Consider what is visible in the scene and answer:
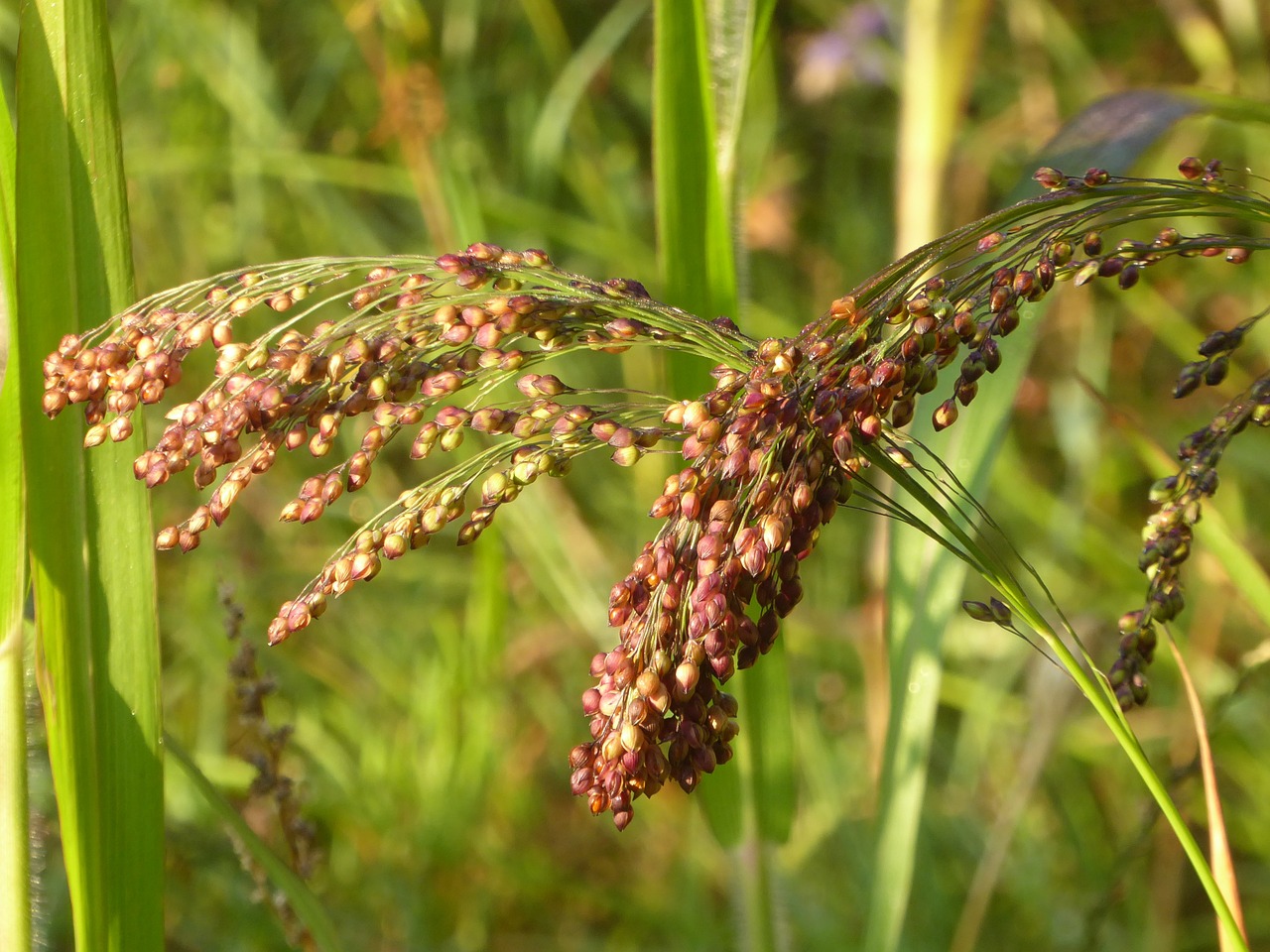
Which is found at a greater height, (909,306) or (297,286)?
(297,286)

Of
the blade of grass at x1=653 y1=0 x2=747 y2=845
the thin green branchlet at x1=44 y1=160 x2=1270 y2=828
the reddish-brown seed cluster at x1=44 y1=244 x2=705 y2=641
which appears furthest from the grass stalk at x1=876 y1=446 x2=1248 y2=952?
the blade of grass at x1=653 y1=0 x2=747 y2=845

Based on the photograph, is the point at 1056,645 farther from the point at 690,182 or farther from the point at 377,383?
the point at 690,182

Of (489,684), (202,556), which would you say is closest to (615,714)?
(489,684)

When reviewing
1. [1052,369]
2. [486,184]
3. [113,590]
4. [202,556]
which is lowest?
[113,590]

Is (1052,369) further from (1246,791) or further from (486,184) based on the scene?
(486,184)

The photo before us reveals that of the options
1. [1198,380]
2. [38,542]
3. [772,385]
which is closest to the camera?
[772,385]

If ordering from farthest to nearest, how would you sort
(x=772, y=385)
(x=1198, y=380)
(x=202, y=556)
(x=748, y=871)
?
(x=202, y=556) < (x=748, y=871) < (x=1198, y=380) < (x=772, y=385)
